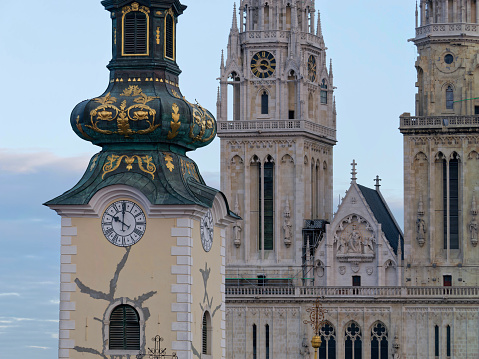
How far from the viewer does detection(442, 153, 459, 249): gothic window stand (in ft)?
305

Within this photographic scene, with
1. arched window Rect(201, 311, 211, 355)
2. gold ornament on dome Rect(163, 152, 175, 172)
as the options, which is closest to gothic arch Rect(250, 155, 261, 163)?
arched window Rect(201, 311, 211, 355)

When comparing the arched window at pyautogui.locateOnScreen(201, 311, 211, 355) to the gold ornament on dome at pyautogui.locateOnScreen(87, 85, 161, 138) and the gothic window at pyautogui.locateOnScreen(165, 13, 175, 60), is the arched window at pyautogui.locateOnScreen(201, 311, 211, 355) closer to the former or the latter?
the gold ornament on dome at pyautogui.locateOnScreen(87, 85, 161, 138)

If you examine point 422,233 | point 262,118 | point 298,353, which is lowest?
point 298,353

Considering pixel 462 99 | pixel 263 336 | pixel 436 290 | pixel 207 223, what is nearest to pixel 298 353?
pixel 263 336

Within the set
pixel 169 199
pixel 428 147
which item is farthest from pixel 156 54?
pixel 428 147

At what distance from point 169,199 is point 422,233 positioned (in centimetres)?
5383

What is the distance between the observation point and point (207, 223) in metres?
42.0

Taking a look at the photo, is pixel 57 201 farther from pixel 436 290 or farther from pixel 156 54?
pixel 436 290

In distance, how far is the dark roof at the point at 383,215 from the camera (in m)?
97.2

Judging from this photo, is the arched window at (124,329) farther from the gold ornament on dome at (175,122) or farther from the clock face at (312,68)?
the clock face at (312,68)

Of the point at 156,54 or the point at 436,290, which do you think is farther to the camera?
the point at 436,290

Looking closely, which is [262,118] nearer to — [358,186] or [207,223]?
[358,186]

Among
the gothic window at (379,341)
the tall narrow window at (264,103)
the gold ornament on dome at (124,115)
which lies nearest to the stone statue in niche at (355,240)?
the gothic window at (379,341)

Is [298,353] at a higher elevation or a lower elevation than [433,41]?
lower
